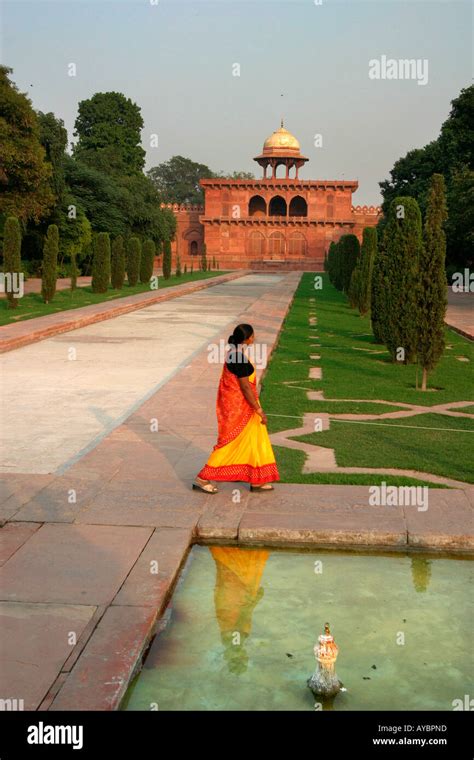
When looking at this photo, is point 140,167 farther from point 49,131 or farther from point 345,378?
point 345,378

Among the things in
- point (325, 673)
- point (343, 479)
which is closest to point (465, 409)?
point (343, 479)

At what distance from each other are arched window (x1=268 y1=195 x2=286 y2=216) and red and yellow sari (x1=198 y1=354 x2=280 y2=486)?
53898 millimetres

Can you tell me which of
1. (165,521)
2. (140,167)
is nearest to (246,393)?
(165,521)

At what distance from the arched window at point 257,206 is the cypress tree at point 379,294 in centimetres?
4647

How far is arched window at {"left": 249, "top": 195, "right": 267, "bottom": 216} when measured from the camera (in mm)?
56562

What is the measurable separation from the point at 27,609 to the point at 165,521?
3.42 ft

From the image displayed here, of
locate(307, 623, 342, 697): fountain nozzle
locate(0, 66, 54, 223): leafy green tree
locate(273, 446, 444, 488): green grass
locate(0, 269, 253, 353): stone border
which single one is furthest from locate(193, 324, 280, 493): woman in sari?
locate(0, 66, 54, 223): leafy green tree

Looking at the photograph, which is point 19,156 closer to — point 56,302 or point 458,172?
point 56,302

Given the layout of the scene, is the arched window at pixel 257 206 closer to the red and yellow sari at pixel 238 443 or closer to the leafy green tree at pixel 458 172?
the leafy green tree at pixel 458 172

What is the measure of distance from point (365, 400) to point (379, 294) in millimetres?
3822

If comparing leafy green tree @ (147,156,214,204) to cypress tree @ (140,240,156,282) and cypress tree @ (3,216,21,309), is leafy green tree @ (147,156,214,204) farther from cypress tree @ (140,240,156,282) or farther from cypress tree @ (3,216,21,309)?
cypress tree @ (3,216,21,309)

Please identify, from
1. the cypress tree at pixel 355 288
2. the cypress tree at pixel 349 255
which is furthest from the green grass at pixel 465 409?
the cypress tree at pixel 349 255
